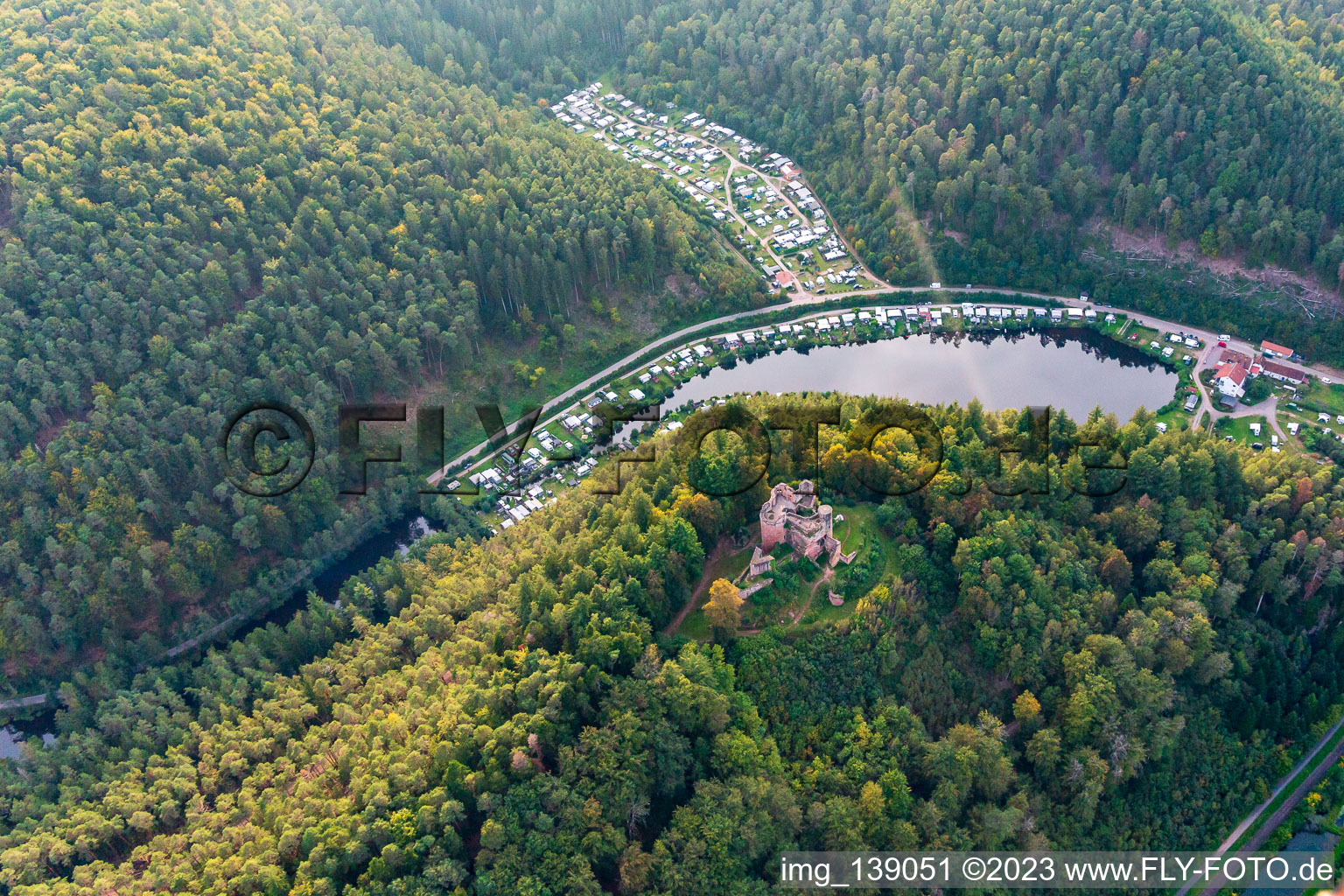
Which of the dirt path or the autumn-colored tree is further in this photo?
the dirt path

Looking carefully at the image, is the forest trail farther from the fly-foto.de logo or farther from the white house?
the white house

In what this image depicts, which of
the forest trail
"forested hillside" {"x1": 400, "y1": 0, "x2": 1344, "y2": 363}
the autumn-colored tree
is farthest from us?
"forested hillside" {"x1": 400, "y1": 0, "x2": 1344, "y2": 363}

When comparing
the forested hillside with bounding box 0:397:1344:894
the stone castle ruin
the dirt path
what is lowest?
the dirt path

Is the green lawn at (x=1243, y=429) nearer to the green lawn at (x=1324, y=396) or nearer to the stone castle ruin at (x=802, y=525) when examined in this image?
the green lawn at (x=1324, y=396)

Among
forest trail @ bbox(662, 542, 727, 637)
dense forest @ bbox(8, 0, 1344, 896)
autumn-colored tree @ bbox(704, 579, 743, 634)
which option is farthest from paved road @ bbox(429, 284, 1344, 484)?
autumn-colored tree @ bbox(704, 579, 743, 634)

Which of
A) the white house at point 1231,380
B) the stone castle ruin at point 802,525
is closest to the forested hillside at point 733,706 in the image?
the stone castle ruin at point 802,525

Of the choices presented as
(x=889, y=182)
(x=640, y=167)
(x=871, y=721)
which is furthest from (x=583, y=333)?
(x=871, y=721)

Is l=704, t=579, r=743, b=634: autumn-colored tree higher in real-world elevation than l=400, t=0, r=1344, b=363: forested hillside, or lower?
lower
